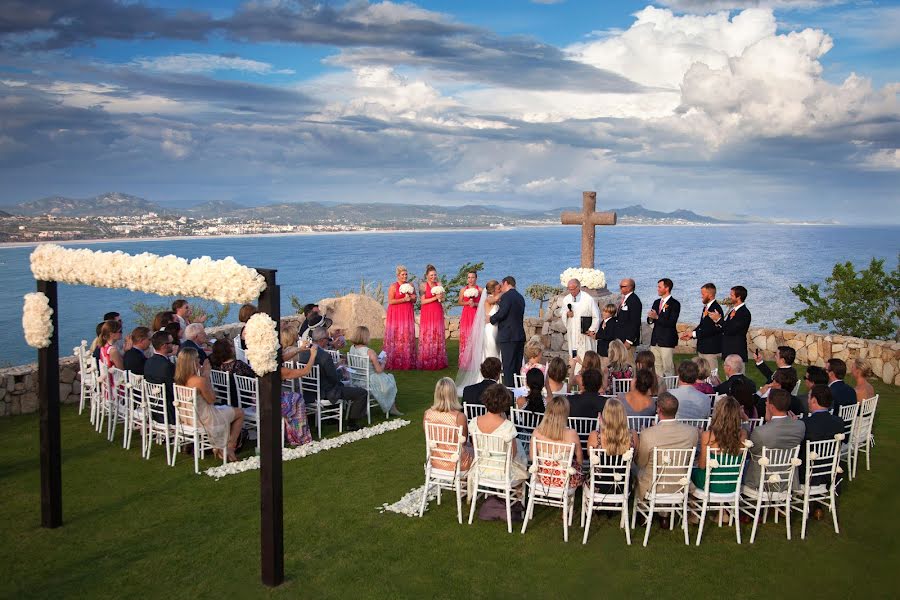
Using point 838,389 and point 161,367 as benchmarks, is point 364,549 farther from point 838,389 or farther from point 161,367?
point 838,389

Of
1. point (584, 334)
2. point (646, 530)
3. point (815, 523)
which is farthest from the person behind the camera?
point (584, 334)

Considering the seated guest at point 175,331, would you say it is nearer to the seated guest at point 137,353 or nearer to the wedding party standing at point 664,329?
the seated guest at point 137,353

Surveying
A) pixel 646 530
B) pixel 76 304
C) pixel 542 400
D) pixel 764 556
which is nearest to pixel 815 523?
pixel 764 556

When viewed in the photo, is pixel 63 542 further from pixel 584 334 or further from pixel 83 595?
pixel 584 334

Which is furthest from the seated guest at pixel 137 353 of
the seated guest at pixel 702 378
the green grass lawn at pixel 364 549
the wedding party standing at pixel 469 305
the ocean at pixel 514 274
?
the ocean at pixel 514 274

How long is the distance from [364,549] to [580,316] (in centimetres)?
701

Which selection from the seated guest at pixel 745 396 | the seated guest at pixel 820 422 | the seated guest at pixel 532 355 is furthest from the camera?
the seated guest at pixel 532 355

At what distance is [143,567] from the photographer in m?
5.79

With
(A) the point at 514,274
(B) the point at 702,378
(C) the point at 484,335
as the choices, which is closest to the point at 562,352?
(C) the point at 484,335

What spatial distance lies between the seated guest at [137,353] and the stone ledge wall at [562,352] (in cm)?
192

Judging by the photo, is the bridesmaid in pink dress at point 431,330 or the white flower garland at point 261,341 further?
the bridesmaid in pink dress at point 431,330

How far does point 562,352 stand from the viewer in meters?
15.1

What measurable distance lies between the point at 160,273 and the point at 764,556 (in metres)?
5.26

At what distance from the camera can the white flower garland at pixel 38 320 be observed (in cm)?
637
